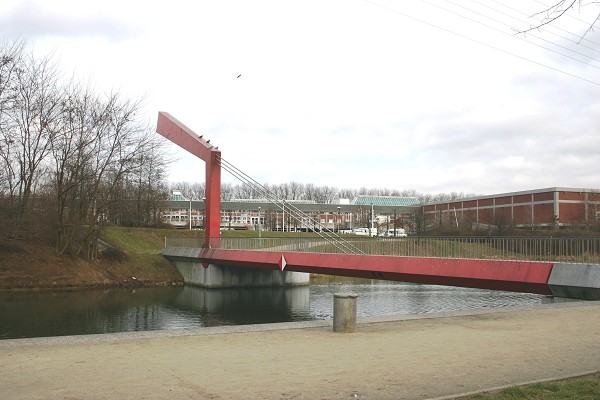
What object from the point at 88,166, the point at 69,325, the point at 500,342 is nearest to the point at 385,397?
the point at 500,342

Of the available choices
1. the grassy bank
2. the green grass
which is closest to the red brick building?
the grassy bank

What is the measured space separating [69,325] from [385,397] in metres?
18.8

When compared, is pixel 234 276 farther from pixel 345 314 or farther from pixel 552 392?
pixel 552 392

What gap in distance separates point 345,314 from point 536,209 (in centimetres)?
6824

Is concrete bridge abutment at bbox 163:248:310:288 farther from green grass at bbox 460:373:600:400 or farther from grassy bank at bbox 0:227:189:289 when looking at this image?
green grass at bbox 460:373:600:400

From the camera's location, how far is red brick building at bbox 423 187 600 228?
221 ft

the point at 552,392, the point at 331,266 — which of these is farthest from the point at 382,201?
the point at 552,392

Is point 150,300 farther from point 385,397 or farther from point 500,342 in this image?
point 385,397

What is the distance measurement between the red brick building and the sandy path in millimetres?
55066

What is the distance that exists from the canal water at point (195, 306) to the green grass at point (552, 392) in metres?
15.3

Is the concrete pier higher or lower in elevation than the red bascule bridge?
lower

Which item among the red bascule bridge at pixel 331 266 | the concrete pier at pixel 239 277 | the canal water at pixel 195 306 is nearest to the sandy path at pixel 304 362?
the red bascule bridge at pixel 331 266

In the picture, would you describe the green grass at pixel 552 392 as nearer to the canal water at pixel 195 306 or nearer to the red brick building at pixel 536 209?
the canal water at pixel 195 306

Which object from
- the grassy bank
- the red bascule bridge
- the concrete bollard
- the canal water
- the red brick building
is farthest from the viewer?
the red brick building
